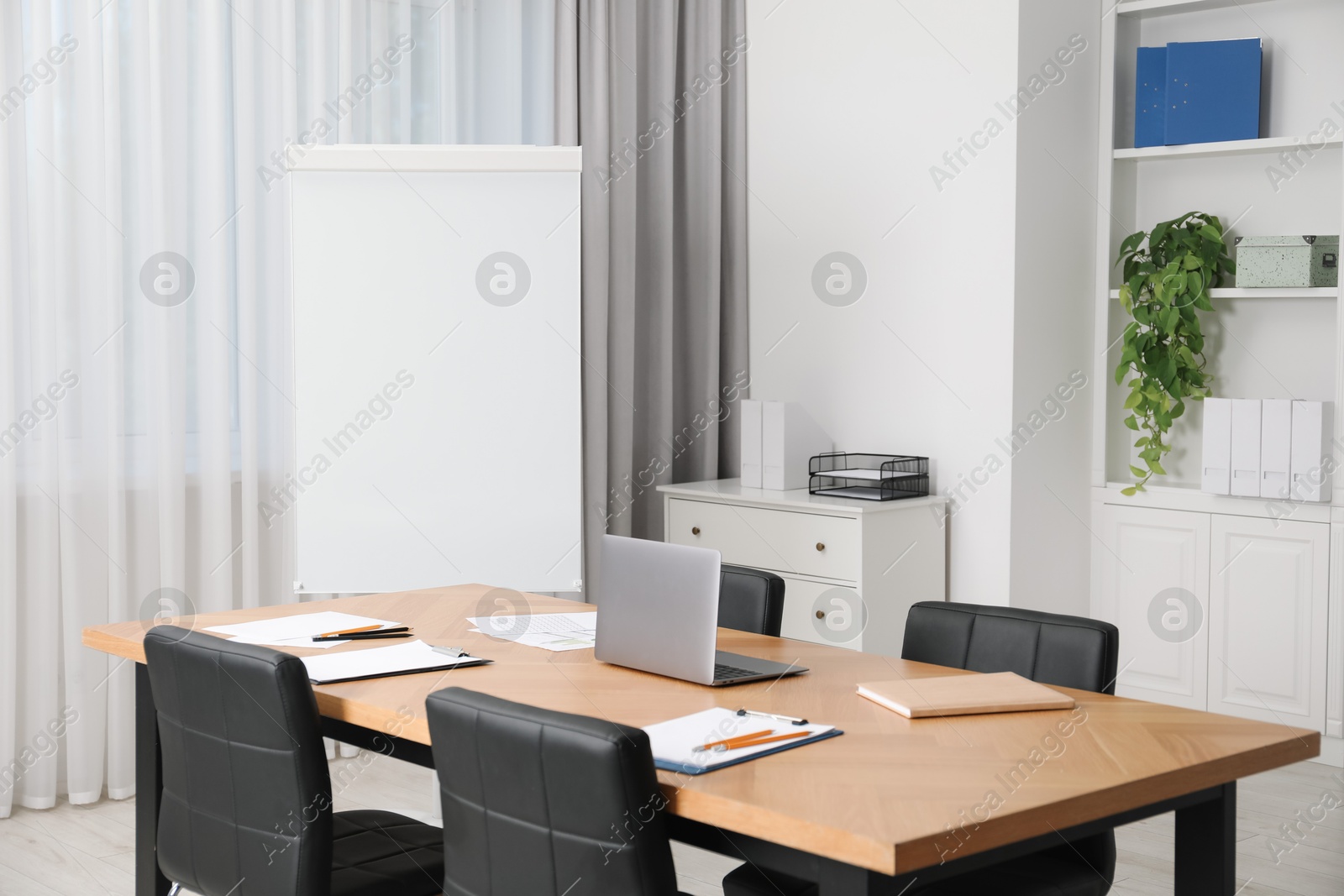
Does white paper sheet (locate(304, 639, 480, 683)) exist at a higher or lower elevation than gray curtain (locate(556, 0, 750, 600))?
lower

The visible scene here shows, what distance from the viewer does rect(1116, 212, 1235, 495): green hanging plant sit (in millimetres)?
3930

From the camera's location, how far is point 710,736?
1670mm

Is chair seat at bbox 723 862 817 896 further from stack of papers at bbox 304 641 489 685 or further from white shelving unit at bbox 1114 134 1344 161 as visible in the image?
white shelving unit at bbox 1114 134 1344 161

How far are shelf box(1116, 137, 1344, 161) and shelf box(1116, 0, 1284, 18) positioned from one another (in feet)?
1.50

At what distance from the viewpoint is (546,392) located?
3512mm

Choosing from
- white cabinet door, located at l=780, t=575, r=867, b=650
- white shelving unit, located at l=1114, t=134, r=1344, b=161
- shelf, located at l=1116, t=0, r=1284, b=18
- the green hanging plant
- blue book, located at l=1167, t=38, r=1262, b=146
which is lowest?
white cabinet door, located at l=780, t=575, r=867, b=650

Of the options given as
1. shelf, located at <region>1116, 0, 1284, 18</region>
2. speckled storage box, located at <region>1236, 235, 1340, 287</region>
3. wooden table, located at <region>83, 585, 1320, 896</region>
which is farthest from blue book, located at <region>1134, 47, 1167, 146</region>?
wooden table, located at <region>83, 585, 1320, 896</region>

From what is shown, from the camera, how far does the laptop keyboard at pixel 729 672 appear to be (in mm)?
2041

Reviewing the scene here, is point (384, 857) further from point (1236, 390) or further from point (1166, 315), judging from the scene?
point (1236, 390)

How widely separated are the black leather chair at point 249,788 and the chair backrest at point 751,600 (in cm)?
79

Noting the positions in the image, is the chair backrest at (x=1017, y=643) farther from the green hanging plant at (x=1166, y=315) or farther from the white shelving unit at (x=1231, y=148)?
the white shelving unit at (x=1231, y=148)

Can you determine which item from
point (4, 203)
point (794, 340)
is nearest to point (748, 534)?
point (794, 340)

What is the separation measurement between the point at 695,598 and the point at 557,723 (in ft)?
1.84

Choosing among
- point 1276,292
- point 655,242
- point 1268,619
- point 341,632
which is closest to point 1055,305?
point 1276,292
